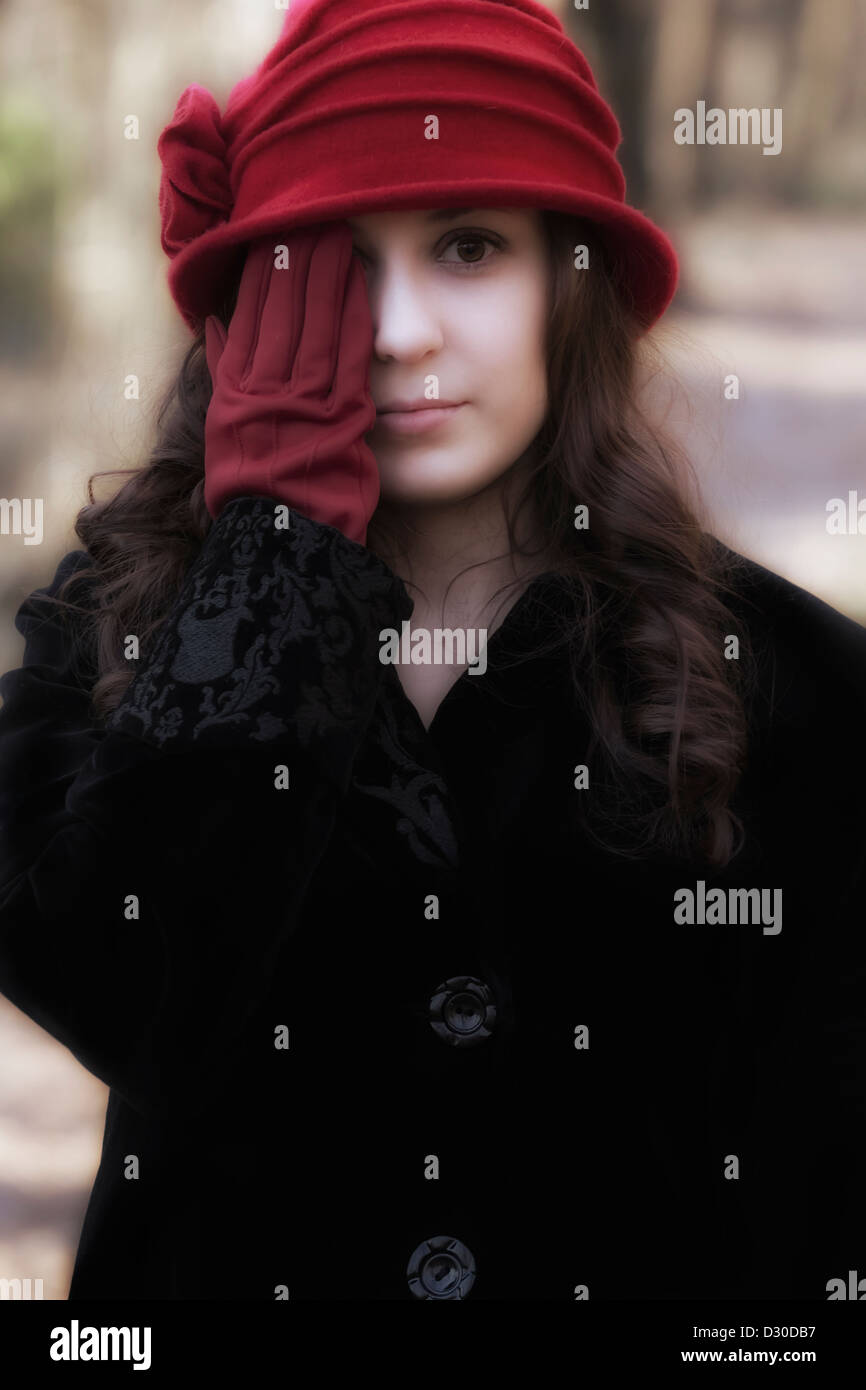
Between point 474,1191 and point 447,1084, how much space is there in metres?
0.10

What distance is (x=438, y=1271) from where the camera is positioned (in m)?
1.12

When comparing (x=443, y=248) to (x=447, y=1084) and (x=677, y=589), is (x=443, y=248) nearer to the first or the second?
(x=677, y=589)

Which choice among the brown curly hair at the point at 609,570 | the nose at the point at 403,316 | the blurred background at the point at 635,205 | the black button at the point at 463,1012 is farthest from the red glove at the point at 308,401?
the blurred background at the point at 635,205

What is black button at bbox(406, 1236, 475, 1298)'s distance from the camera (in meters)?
1.11

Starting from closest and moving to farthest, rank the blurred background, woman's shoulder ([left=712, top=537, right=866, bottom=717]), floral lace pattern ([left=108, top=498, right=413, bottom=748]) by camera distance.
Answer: floral lace pattern ([left=108, top=498, right=413, bottom=748]) < woman's shoulder ([left=712, top=537, right=866, bottom=717]) < the blurred background

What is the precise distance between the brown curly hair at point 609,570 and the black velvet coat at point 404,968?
0.12ft

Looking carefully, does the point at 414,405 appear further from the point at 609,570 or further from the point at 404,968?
the point at 404,968

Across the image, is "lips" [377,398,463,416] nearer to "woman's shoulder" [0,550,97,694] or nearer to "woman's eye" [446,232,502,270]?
"woman's eye" [446,232,502,270]

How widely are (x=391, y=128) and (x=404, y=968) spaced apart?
2.32ft

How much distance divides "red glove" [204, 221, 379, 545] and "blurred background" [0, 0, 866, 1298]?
0.51m

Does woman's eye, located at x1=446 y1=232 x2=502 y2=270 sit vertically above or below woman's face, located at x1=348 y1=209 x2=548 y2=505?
above

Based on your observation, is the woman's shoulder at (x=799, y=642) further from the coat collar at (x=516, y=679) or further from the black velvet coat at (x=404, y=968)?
the coat collar at (x=516, y=679)

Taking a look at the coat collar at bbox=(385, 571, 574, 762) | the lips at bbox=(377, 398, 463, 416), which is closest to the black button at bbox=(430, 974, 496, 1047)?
the coat collar at bbox=(385, 571, 574, 762)

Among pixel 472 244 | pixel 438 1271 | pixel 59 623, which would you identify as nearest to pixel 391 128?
pixel 472 244
